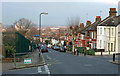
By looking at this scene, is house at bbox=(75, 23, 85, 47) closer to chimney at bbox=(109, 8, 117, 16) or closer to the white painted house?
the white painted house

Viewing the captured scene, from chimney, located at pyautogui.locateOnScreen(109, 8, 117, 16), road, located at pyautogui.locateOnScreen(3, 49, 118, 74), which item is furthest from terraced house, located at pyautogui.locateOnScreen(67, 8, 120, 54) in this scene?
road, located at pyautogui.locateOnScreen(3, 49, 118, 74)

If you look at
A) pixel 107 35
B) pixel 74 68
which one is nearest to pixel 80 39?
pixel 107 35

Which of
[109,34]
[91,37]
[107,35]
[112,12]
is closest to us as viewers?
[109,34]

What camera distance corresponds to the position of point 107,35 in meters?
47.5

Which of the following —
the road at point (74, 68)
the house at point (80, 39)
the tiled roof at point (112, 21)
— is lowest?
the road at point (74, 68)

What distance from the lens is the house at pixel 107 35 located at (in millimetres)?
46825

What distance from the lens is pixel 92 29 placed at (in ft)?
174

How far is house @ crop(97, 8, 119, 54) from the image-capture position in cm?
4683

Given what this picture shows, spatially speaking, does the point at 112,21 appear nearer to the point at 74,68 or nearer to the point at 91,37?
the point at 91,37

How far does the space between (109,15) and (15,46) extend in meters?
32.4

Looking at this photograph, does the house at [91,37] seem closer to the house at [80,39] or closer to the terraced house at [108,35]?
the terraced house at [108,35]

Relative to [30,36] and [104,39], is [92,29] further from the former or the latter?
[30,36]

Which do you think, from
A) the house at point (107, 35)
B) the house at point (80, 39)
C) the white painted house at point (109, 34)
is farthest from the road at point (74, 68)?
the house at point (80, 39)

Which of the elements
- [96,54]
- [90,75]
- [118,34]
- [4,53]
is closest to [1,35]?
[4,53]
